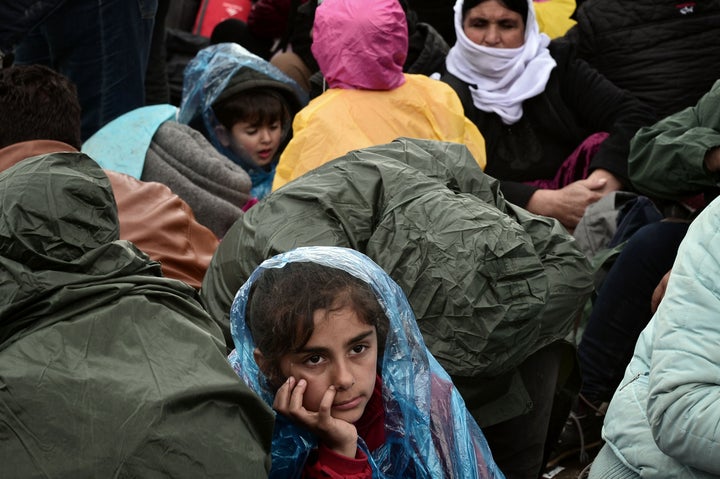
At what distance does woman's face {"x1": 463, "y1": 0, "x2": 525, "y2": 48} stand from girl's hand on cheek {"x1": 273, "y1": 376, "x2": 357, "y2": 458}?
3326 millimetres

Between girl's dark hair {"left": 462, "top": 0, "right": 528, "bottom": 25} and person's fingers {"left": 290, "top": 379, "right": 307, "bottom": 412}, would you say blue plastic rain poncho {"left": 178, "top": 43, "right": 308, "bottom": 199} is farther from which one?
person's fingers {"left": 290, "top": 379, "right": 307, "bottom": 412}

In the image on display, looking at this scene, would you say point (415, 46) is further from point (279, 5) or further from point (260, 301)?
point (260, 301)

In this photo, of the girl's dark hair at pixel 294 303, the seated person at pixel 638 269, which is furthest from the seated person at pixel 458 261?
the seated person at pixel 638 269

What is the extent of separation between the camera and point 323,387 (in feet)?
8.53

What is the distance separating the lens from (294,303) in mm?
2627

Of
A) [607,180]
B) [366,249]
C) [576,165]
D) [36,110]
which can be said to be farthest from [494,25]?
[366,249]

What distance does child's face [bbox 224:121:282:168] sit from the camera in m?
5.53

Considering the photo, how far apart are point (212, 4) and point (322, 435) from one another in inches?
207

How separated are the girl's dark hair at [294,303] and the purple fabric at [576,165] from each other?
112 inches

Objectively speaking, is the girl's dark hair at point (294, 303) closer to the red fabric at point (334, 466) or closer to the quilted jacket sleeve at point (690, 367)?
the red fabric at point (334, 466)

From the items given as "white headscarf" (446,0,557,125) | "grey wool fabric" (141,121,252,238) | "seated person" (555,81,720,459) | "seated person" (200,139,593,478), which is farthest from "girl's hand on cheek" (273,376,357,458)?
"white headscarf" (446,0,557,125)

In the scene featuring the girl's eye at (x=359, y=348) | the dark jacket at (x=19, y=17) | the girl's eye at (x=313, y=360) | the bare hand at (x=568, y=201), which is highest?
the girl's eye at (x=359, y=348)

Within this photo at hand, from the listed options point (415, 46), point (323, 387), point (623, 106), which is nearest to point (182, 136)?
point (415, 46)

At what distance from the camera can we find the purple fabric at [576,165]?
539cm
